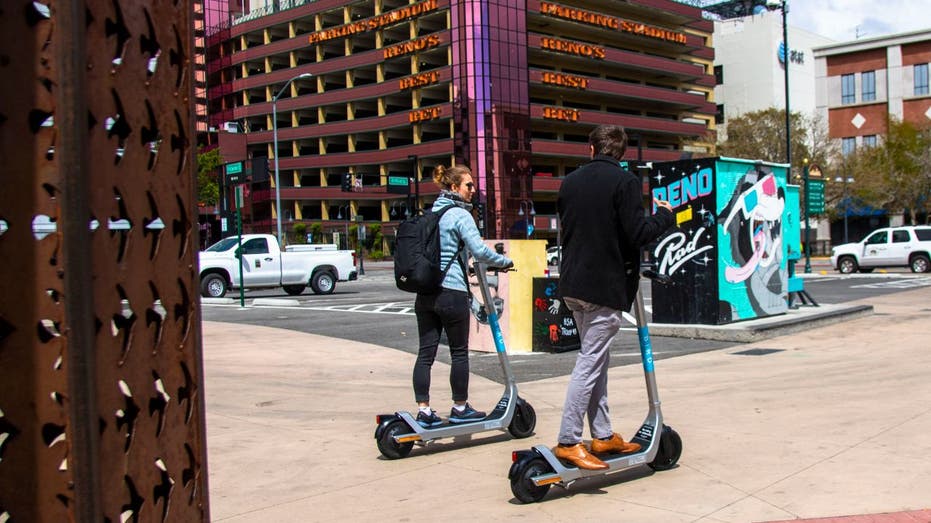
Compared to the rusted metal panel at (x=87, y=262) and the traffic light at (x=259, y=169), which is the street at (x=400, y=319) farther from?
the rusted metal panel at (x=87, y=262)

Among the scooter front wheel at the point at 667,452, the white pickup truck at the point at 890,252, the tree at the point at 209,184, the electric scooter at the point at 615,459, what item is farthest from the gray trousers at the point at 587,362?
the tree at the point at 209,184

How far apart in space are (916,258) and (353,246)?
51.1 metres

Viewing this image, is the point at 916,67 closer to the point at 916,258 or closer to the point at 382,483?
the point at 916,258

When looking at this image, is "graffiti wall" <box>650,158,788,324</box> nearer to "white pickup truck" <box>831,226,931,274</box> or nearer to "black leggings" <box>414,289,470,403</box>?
"black leggings" <box>414,289,470,403</box>

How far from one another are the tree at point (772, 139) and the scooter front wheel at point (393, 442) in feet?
172

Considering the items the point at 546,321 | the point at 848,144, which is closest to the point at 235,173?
the point at 546,321

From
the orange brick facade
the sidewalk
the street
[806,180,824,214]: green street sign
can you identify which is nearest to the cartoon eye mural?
the street

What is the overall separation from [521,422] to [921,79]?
212ft

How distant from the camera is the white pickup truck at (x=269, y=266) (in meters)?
24.8

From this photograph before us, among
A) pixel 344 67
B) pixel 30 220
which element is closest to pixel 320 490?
pixel 30 220

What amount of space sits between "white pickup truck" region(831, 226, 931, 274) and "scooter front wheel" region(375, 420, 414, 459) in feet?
99.2

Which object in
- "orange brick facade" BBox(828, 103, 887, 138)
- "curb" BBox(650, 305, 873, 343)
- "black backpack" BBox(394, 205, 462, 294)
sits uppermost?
"orange brick facade" BBox(828, 103, 887, 138)

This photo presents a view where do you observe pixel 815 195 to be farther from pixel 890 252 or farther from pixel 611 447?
pixel 611 447

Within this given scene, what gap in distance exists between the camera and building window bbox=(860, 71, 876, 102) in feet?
206
